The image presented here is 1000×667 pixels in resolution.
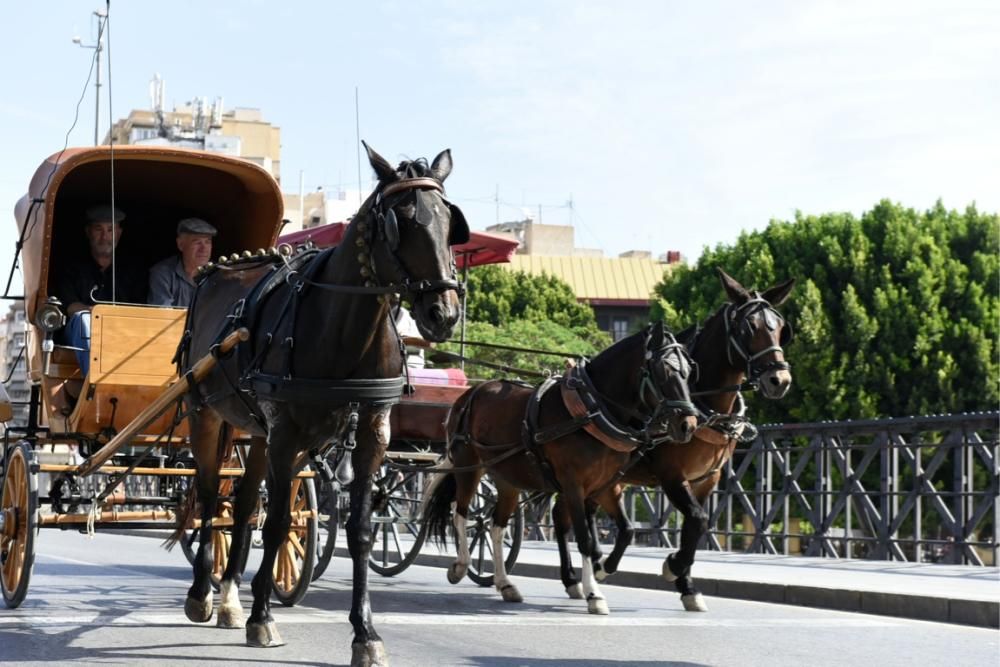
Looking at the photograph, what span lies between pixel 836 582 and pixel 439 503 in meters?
3.42

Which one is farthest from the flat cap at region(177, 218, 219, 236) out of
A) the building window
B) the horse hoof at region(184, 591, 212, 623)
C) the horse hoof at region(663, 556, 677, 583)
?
the building window

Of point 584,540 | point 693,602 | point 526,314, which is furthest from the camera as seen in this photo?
point 526,314

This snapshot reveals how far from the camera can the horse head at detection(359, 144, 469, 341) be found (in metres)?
6.91

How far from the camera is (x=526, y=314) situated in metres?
61.9

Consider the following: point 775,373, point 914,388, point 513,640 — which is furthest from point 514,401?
point 914,388

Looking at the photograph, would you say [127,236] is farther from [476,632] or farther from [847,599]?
[847,599]

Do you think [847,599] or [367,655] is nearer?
[367,655]

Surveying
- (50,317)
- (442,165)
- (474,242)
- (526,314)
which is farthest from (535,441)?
(526,314)

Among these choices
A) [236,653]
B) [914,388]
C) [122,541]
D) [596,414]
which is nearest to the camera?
[236,653]

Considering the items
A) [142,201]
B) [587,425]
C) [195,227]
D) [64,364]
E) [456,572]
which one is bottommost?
[456,572]

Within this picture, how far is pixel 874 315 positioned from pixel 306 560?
3039 cm

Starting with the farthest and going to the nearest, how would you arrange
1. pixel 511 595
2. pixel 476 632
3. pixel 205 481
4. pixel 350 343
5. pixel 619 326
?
1. pixel 619 326
2. pixel 511 595
3. pixel 476 632
4. pixel 205 481
5. pixel 350 343

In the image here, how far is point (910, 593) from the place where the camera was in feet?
37.9

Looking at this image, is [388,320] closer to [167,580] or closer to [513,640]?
[513,640]
